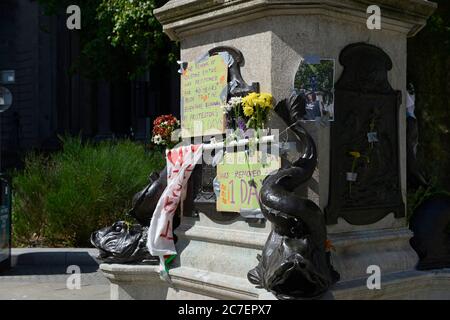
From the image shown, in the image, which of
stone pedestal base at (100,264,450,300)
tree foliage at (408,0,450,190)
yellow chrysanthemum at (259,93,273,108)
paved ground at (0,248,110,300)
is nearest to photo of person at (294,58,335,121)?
yellow chrysanthemum at (259,93,273,108)

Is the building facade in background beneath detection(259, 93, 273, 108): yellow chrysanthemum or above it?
above

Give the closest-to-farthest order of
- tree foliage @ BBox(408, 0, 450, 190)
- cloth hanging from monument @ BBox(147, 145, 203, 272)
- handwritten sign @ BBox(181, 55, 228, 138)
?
handwritten sign @ BBox(181, 55, 228, 138)
cloth hanging from monument @ BBox(147, 145, 203, 272)
tree foliage @ BBox(408, 0, 450, 190)

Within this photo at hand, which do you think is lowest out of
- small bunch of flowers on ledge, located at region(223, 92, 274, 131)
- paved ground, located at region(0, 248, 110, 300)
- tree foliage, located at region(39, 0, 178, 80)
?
paved ground, located at region(0, 248, 110, 300)

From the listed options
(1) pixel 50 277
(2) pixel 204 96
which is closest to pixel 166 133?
(2) pixel 204 96

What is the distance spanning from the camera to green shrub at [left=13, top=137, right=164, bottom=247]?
1061cm

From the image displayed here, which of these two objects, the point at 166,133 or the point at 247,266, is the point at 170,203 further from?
the point at 247,266

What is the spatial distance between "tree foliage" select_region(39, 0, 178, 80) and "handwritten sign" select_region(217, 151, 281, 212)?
8234 millimetres

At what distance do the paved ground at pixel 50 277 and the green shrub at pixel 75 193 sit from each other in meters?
0.87

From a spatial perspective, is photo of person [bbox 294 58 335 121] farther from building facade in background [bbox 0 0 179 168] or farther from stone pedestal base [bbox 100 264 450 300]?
building facade in background [bbox 0 0 179 168]

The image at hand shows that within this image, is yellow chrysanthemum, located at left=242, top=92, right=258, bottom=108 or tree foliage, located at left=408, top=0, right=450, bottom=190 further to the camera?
tree foliage, located at left=408, top=0, right=450, bottom=190

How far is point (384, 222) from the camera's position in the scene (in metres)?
5.22

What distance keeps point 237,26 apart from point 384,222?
77.4 inches

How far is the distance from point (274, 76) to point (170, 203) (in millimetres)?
1573

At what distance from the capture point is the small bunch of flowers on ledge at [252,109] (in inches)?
185
